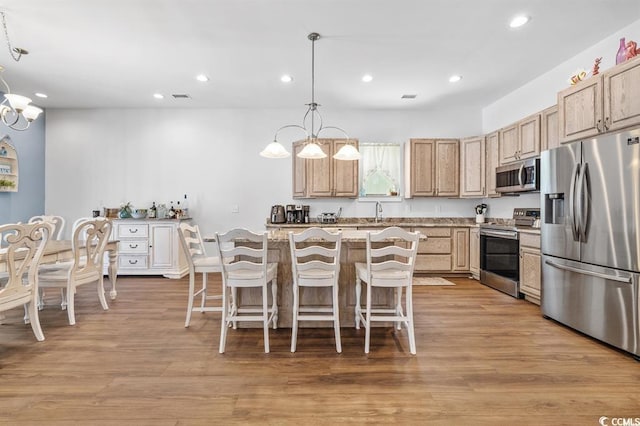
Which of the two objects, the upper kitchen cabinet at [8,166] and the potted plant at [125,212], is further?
the potted plant at [125,212]

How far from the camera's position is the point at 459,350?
8.32 ft

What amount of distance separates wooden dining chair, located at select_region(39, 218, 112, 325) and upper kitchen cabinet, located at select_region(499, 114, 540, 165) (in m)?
5.17

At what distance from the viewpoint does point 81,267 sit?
356cm

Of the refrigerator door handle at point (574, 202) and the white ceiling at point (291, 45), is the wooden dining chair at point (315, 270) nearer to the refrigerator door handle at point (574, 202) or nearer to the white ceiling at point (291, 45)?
the white ceiling at point (291, 45)

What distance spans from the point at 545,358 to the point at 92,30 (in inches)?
195

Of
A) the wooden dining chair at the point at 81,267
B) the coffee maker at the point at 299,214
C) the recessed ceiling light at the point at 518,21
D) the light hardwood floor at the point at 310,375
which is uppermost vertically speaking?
the recessed ceiling light at the point at 518,21

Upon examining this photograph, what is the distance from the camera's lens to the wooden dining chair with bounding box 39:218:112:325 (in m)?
3.12

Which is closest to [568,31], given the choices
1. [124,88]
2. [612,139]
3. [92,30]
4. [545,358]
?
[612,139]

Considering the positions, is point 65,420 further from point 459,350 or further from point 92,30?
point 92,30

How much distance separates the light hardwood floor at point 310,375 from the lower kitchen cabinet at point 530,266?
0.54 meters

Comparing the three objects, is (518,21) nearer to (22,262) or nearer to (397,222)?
(397,222)

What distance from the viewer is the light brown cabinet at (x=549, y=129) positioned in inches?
144

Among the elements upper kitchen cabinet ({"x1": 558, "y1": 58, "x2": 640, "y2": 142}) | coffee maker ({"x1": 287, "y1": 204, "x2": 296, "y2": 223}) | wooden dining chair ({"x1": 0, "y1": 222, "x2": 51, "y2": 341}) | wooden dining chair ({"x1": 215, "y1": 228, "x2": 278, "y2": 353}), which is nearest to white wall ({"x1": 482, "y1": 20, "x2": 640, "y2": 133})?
upper kitchen cabinet ({"x1": 558, "y1": 58, "x2": 640, "y2": 142})

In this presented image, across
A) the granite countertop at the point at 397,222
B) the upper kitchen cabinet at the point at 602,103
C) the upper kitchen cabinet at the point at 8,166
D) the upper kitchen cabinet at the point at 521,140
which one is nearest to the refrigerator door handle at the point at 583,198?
the upper kitchen cabinet at the point at 602,103
